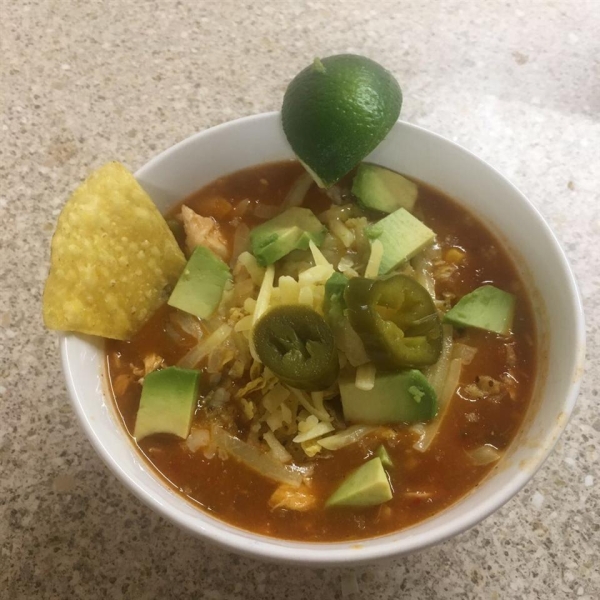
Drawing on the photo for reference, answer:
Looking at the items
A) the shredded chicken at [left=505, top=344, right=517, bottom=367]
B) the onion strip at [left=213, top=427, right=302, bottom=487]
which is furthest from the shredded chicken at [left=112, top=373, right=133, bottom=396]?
the shredded chicken at [left=505, top=344, right=517, bottom=367]

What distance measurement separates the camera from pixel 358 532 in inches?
46.1

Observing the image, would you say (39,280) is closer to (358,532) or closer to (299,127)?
(299,127)

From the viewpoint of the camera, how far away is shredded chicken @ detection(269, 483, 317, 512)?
1212 mm

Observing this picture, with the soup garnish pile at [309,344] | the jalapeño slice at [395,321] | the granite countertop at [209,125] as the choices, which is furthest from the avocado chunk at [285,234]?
the granite countertop at [209,125]

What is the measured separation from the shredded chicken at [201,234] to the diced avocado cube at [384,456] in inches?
22.1

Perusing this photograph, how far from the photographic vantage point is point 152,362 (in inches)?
53.8

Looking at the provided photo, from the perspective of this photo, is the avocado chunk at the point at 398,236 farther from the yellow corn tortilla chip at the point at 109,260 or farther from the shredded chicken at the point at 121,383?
the shredded chicken at the point at 121,383

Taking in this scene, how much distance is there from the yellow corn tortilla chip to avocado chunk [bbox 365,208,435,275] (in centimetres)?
45

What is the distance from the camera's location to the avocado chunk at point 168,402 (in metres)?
1.28

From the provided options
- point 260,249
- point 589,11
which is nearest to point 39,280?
point 260,249

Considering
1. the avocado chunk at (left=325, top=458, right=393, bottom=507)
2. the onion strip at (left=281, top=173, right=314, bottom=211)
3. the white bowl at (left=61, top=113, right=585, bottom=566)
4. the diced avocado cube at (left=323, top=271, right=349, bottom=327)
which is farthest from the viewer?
the onion strip at (left=281, top=173, right=314, bottom=211)

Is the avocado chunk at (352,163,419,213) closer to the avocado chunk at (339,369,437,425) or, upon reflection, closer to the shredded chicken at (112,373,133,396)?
the avocado chunk at (339,369,437,425)

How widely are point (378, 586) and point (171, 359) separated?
649mm

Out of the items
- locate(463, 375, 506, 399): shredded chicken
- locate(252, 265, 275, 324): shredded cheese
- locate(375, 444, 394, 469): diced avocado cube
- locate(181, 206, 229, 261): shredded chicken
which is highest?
locate(181, 206, 229, 261): shredded chicken
